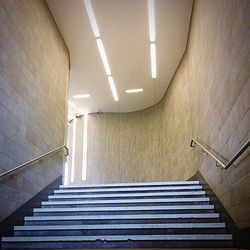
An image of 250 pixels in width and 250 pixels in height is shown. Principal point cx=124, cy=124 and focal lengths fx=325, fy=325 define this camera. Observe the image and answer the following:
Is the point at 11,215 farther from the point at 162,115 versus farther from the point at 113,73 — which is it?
the point at 162,115

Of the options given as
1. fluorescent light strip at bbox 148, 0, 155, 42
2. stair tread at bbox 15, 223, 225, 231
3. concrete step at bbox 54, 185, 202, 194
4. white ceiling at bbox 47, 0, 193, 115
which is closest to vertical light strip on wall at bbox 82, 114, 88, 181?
white ceiling at bbox 47, 0, 193, 115

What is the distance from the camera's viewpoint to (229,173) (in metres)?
4.15

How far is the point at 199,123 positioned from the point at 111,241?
336 centimetres

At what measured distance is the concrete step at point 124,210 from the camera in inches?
190

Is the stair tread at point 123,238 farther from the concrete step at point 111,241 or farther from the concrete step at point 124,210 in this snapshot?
the concrete step at point 124,210

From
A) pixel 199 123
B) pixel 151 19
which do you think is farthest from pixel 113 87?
pixel 199 123

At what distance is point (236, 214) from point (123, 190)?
8.11ft

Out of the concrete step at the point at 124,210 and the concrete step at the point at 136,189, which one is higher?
the concrete step at the point at 136,189

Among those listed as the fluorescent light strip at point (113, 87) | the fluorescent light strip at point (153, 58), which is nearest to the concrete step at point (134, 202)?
the fluorescent light strip at point (153, 58)

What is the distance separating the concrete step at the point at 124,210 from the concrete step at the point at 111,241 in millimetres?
752

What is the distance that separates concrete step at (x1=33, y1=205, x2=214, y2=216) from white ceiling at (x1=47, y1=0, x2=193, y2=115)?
4.10m

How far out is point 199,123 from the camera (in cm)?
661

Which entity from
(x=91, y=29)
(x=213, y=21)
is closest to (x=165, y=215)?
(x=213, y=21)

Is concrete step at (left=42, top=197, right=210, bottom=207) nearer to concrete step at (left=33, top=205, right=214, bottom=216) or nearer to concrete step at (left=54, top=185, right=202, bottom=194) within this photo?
concrete step at (left=33, top=205, right=214, bottom=216)
